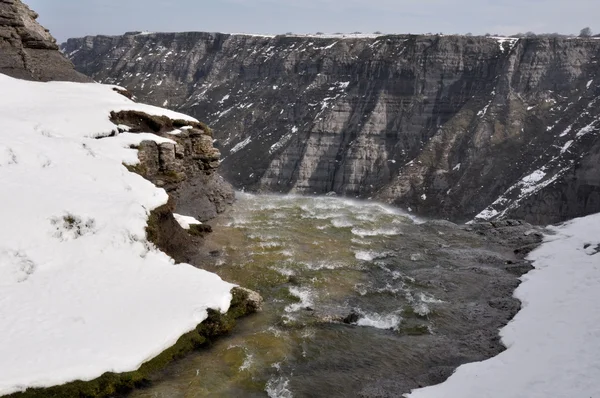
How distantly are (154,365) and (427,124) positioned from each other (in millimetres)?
111494

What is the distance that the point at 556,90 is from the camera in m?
106

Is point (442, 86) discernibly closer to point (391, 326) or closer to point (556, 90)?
point (556, 90)

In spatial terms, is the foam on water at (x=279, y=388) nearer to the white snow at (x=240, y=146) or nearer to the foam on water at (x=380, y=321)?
the foam on water at (x=380, y=321)

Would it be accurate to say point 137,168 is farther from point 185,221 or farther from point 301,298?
point 301,298

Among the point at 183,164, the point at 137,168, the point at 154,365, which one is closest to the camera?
the point at 154,365

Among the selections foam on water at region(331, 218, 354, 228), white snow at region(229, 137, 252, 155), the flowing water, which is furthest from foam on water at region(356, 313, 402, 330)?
white snow at region(229, 137, 252, 155)

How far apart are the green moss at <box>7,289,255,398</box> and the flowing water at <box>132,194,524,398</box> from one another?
39 cm

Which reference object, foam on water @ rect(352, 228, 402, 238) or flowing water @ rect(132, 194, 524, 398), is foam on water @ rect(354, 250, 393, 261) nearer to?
flowing water @ rect(132, 194, 524, 398)

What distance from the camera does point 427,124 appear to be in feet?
378

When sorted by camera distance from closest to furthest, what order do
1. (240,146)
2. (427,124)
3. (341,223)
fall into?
(341,223) → (427,124) → (240,146)

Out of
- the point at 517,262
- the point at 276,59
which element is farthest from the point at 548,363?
the point at 276,59

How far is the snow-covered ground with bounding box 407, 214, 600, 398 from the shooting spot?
13539 millimetres

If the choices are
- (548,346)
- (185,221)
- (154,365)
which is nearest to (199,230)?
(185,221)

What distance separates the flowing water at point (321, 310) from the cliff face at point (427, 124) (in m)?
65.8
